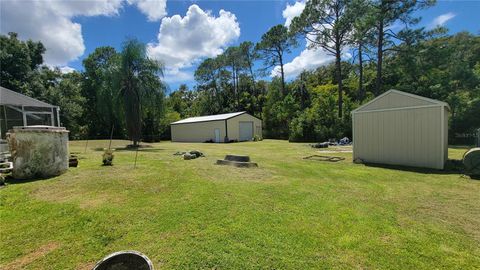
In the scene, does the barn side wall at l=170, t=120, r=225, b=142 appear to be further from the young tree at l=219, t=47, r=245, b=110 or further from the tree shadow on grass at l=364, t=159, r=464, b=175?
the tree shadow on grass at l=364, t=159, r=464, b=175

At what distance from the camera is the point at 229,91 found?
149 feet

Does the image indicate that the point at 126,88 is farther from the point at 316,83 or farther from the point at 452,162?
the point at 316,83

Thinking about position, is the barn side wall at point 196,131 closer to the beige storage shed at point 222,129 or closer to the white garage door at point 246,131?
the beige storage shed at point 222,129

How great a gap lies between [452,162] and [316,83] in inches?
1292

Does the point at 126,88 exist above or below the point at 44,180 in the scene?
above

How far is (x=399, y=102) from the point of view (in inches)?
369

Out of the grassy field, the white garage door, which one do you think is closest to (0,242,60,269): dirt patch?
the grassy field

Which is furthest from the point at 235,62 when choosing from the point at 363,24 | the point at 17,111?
the point at 17,111

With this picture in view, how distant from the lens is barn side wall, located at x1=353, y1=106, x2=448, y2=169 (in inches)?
342

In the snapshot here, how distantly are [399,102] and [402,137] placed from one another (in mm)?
1330

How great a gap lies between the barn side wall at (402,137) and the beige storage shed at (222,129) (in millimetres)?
17242

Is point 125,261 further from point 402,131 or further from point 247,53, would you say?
point 247,53

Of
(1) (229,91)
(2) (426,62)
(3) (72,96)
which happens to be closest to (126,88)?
(3) (72,96)

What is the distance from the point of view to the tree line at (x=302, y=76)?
1828 cm
